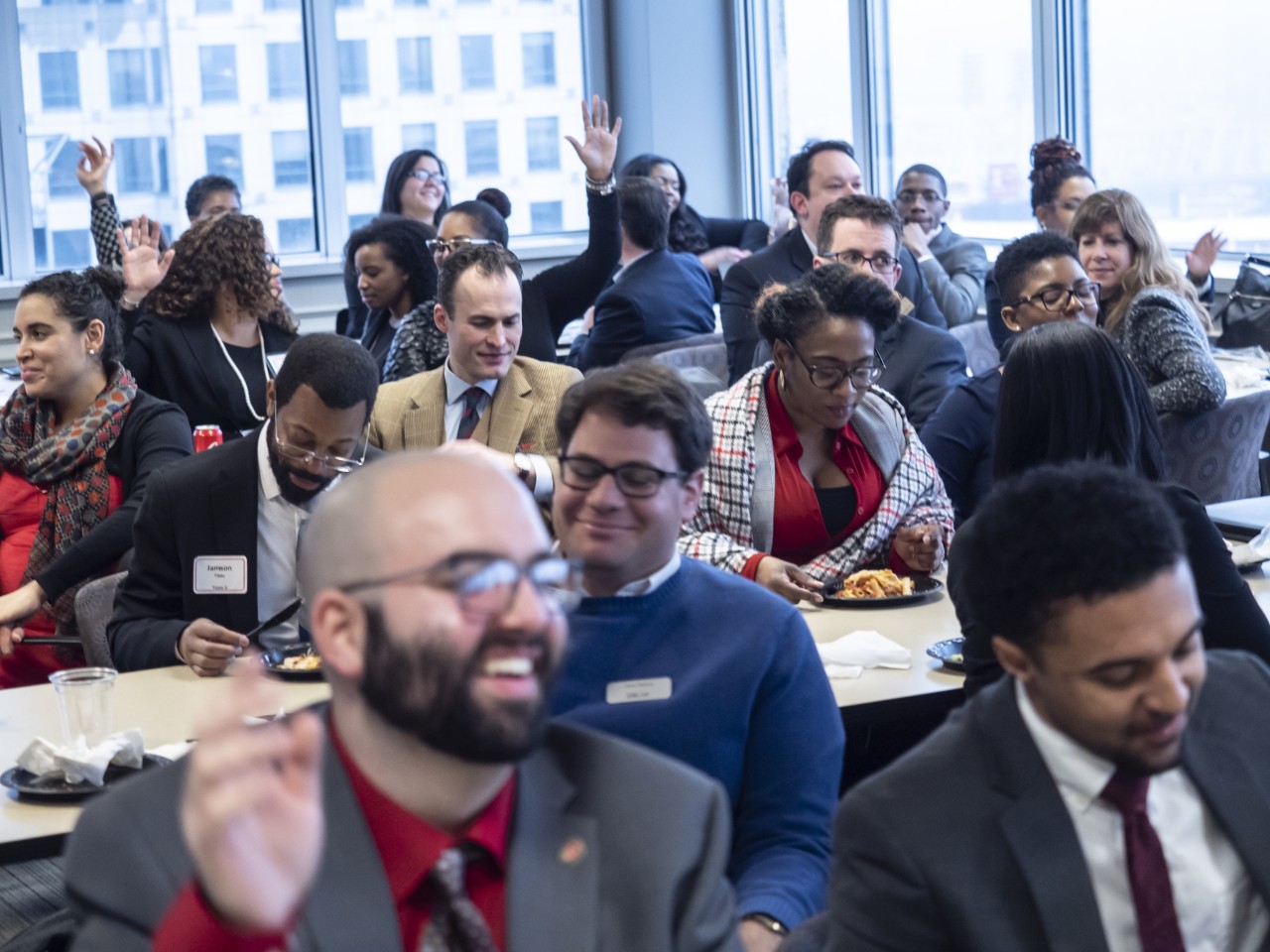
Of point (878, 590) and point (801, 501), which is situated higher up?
point (801, 501)

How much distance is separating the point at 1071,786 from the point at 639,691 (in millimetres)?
740

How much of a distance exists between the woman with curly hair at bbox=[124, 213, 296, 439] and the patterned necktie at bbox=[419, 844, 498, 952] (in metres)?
3.99

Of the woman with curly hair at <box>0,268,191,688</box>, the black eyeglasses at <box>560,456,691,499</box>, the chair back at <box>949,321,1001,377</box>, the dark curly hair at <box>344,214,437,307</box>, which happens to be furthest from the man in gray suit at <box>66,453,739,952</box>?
the chair back at <box>949,321,1001,377</box>

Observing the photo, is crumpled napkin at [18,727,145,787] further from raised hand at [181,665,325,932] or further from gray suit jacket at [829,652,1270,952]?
raised hand at [181,665,325,932]

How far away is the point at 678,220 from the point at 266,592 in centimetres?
597

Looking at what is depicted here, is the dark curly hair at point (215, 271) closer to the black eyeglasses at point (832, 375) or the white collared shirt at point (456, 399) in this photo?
the white collared shirt at point (456, 399)

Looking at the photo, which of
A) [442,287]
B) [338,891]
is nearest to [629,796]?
[338,891]

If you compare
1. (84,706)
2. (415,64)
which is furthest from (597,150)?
(415,64)

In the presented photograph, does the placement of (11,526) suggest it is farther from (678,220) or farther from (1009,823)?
(678,220)

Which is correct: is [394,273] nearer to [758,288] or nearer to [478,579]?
[758,288]

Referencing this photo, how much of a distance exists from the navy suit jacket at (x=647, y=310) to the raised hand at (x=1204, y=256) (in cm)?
200

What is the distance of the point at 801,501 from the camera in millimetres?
3498

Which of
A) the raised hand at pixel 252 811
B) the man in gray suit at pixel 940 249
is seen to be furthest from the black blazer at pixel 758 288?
the raised hand at pixel 252 811

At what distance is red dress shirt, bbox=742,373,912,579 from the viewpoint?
11.5 ft
